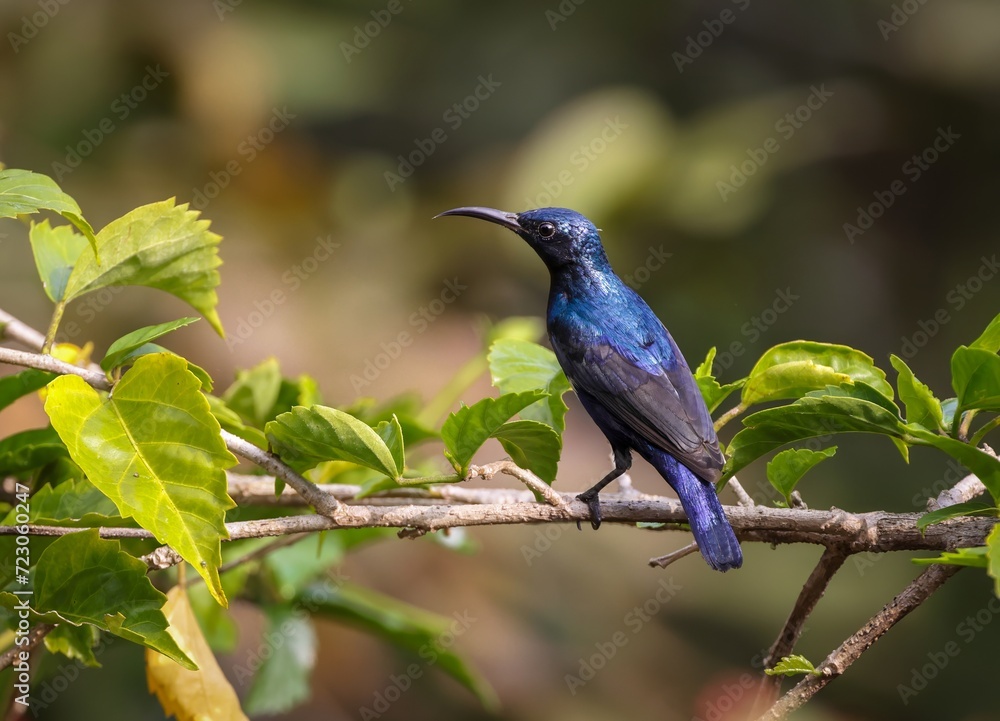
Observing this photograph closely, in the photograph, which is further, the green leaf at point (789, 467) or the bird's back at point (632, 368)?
the bird's back at point (632, 368)

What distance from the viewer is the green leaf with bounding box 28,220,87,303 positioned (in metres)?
2.00

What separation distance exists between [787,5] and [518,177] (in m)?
2.50

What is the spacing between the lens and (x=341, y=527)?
171 centimetres

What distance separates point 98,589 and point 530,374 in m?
0.97

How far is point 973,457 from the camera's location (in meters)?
1.50

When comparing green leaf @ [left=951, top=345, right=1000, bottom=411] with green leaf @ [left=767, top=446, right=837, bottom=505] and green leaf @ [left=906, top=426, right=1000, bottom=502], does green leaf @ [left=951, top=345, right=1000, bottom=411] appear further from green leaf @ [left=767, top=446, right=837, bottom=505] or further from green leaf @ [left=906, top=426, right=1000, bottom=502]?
green leaf @ [left=767, top=446, right=837, bottom=505]

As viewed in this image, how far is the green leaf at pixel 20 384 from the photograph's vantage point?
6.41 feet
